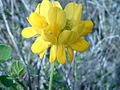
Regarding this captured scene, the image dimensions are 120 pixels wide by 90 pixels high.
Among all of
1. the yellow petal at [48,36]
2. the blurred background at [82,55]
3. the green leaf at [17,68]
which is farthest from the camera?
the blurred background at [82,55]

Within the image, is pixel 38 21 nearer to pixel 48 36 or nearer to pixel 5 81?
pixel 48 36

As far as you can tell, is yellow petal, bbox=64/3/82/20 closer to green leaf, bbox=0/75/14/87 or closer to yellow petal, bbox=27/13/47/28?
yellow petal, bbox=27/13/47/28

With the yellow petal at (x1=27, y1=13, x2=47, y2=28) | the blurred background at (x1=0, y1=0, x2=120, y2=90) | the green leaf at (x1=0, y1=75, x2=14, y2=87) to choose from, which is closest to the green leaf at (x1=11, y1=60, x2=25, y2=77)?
the green leaf at (x1=0, y1=75, x2=14, y2=87)

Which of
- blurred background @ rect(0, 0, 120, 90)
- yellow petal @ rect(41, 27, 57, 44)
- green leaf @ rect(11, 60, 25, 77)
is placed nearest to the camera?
yellow petal @ rect(41, 27, 57, 44)

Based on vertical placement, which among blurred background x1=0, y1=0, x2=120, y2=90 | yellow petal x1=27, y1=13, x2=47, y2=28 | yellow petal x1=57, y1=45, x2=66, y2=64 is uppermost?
yellow petal x1=27, y1=13, x2=47, y2=28

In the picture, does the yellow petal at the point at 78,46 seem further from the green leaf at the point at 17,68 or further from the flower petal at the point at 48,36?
the green leaf at the point at 17,68

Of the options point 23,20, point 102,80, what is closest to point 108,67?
point 102,80

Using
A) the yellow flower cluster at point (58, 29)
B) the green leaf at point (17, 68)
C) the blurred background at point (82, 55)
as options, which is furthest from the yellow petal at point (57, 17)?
the blurred background at point (82, 55)

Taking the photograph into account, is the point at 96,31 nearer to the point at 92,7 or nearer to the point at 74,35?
the point at 92,7

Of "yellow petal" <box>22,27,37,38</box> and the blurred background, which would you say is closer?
"yellow petal" <box>22,27,37,38</box>
